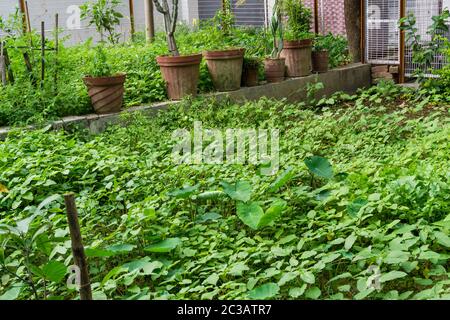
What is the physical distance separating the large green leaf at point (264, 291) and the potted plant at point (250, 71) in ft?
21.2

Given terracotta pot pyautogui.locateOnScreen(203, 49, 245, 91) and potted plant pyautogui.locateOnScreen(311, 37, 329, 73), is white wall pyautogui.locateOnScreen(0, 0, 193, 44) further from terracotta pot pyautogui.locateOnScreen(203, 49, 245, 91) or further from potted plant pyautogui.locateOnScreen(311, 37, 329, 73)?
potted plant pyautogui.locateOnScreen(311, 37, 329, 73)

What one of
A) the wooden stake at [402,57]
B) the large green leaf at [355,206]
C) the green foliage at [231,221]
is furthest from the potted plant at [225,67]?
the large green leaf at [355,206]

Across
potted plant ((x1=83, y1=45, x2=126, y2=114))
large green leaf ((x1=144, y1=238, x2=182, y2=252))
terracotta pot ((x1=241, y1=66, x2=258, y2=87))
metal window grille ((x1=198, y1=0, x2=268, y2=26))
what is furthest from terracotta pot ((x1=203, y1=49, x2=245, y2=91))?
large green leaf ((x1=144, y1=238, x2=182, y2=252))

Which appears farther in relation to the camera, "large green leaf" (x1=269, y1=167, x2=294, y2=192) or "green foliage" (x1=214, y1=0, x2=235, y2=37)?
"green foliage" (x1=214, y1=0, x2=235, y2=37)

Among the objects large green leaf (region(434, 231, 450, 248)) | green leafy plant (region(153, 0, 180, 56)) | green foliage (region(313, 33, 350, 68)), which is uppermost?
green leafy plant (region(153, 0, 180, 56))

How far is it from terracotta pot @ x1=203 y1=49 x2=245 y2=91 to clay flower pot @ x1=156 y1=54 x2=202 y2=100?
0.44 meters

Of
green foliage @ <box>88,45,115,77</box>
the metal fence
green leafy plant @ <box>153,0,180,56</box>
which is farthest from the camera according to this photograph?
the metal fence

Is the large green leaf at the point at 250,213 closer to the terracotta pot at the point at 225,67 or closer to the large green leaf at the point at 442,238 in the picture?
the large green leaf at the point at 442,238

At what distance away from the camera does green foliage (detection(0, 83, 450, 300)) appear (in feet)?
12.2

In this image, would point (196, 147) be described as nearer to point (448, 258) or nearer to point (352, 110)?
point (352, 110)

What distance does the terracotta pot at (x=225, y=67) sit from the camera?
935 cm
